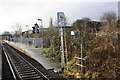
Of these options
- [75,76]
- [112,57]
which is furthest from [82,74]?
[112,57]

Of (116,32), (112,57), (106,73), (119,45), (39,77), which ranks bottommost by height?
(39,77)

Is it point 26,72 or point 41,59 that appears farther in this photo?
point 41,59

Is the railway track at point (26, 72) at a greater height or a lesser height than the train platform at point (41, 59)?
lesser

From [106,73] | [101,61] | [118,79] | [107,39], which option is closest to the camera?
[118,79]

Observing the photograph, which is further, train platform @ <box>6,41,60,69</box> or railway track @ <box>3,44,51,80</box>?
train platform @ <box>6,41,60,69</box>

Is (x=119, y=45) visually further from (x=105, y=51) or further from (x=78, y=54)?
(x=78, y=54)

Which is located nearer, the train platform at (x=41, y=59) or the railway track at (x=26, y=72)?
the railway track at (x=26, y=72)

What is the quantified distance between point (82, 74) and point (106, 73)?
1673 mm

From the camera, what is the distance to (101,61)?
866 centimetres

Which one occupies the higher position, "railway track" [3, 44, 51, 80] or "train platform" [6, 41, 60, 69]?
"train platform" [6, 41, 60, 69]

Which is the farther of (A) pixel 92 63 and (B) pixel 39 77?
(B) pixel 39 77

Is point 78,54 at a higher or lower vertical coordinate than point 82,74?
higher

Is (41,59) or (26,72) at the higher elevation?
(41,59)

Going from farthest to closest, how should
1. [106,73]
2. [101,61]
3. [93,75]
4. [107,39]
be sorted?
1. [107,39]
2. [101,61]
3. [93,75]
4. [106,73]
